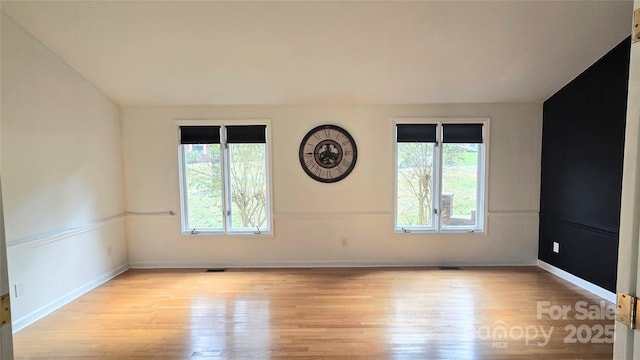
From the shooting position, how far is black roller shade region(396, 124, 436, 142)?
4.21 metres

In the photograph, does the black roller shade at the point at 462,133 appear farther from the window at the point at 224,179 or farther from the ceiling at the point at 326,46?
the window at the point at 224,179

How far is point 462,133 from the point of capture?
13.8 ft

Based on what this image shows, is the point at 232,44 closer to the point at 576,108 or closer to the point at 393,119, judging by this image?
the point at 393,119

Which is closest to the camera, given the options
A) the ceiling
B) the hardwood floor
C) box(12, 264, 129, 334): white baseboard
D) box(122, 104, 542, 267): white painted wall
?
the hardwood floor

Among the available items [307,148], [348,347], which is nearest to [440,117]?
[307,148]

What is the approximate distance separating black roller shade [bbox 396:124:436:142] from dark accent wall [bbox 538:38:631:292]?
1474 mm

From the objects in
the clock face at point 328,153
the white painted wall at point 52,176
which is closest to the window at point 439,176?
the clock face at point 328,153

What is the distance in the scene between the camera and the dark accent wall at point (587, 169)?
3109mm

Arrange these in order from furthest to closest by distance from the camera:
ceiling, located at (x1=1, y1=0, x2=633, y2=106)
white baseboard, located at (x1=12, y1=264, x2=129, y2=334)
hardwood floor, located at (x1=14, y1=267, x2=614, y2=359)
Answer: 1. white baseboard, located at (x1=12, y1=264, x2=129, y2=334)
2. ceiling, located at (x1=1, y1=0, x2=633, y2=106)
3. hardwood floor, located at (x1=14, y1=267, x2=614, y2=359)

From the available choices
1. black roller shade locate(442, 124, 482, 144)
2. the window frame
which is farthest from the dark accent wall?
the window frame

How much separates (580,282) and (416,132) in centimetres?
259

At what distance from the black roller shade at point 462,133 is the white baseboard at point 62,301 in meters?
4.76

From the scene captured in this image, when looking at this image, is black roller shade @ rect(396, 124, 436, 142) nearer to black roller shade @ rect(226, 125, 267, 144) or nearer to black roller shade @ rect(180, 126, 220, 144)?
black roller shade @ rect(226, 125, 267, 144)

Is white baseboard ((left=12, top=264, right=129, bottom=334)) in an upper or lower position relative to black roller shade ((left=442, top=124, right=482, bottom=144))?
lower
